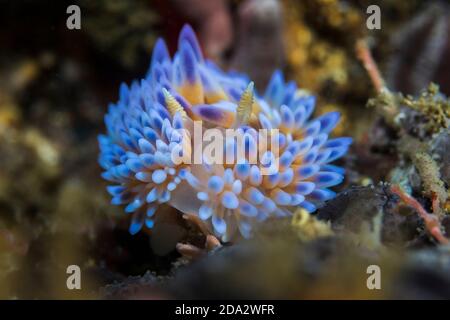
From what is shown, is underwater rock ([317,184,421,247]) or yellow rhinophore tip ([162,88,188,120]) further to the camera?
yellow rhinophore tip ([162,88,188,120])

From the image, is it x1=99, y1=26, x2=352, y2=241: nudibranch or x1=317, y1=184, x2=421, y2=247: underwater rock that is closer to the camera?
x1=317, y1=184, x2=421, y2=247: underwater rock

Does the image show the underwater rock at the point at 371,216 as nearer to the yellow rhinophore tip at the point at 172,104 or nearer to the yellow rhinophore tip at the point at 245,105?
the yellow rhinophore tip at the point at 245,105

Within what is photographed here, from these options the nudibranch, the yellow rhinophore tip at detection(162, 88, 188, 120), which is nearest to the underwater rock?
the nudibranch

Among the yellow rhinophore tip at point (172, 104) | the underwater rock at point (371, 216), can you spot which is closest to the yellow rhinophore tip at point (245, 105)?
the yellow rhinophore tip at point (172, 104)

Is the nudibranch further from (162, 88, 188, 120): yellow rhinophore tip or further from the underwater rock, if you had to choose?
the underwater rock

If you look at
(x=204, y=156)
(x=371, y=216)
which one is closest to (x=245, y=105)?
(x=204, y=156)

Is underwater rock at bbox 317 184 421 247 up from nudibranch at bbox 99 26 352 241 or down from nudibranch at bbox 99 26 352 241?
down

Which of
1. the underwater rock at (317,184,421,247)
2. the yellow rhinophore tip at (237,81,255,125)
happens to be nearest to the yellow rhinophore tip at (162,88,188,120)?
the yellow rhinophore tip at (237,81,255,125)
